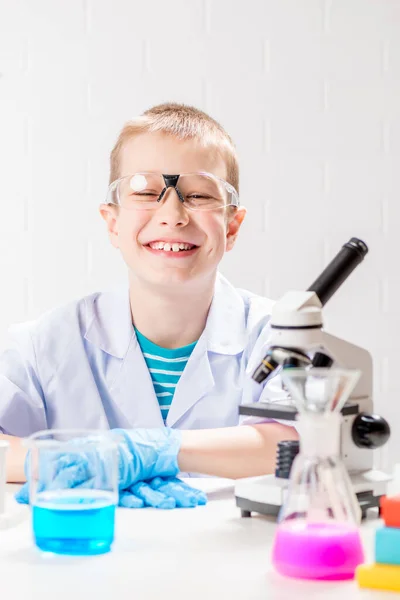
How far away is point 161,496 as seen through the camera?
150cm

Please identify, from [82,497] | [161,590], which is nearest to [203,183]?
[82,497]

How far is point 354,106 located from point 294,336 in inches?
89.1

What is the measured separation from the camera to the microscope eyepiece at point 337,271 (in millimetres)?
1496

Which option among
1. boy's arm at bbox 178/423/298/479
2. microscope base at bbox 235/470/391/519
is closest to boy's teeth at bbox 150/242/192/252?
boy's arm at bbox 178/423/298/479

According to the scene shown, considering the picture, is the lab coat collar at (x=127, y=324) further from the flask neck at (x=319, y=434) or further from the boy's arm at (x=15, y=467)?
the flask neck at (x=319, y=434)

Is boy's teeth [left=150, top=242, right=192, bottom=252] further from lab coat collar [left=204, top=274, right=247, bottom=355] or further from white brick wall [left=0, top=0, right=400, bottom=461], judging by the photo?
white brick wall [left=0, top=0, right=400, bottom=461]

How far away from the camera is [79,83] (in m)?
3.43

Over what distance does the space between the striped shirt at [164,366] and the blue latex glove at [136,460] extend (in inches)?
17.5

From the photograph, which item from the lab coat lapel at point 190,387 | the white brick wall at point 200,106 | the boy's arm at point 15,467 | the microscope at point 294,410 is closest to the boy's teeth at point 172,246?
the lab coat lapel at point 190,387

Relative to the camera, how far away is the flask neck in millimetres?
1089

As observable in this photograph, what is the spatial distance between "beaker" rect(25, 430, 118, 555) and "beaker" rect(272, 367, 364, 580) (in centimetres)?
24

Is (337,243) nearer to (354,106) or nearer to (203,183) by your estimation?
(354,106)

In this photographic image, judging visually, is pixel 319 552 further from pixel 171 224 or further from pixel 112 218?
pixel 112 218

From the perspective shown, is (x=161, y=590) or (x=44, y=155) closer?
(x=161, y=590)
